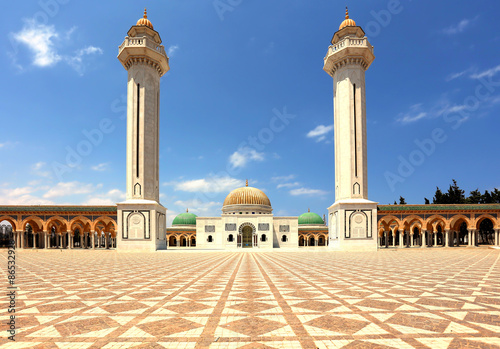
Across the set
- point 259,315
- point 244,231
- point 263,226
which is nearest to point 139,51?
point 263,226

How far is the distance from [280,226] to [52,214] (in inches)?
1198

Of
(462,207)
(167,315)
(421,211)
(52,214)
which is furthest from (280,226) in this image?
(167,315)

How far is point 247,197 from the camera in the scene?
56406 millimetres

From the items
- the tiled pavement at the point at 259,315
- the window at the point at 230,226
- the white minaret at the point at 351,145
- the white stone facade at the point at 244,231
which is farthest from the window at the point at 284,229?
the tiled pavement at the point at 259,315

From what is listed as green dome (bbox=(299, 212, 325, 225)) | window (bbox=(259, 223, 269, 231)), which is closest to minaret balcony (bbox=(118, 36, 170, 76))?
window (bbox=(259, 223, 269, 231))

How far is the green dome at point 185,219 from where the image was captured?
6397 centimetres

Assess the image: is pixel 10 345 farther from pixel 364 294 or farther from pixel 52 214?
pixel 52 214

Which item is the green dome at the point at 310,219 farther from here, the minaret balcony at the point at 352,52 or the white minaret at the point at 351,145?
the minaret balcony at the point at 352,52

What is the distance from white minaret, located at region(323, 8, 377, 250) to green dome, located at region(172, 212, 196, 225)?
33.8 m

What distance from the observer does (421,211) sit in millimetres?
38531

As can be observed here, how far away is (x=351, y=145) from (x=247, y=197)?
81.6 ft

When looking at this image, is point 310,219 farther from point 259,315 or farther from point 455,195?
point 259,315

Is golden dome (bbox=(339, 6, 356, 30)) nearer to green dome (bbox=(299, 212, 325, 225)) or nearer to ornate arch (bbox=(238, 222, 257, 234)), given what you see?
ornate arch (bbox=(238, 222, 257, 234))

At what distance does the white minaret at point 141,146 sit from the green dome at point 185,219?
89.3ft
